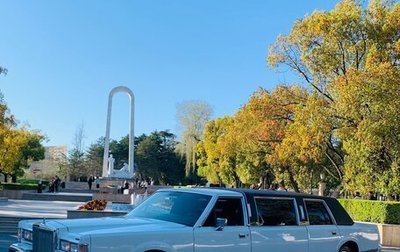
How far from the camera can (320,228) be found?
9.20 m

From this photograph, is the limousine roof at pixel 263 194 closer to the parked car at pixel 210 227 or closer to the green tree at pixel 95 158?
the parked car at pixel 210 227

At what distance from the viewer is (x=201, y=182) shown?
3216 inches

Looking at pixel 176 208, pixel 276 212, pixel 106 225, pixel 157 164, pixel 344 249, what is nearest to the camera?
pixel 106 225

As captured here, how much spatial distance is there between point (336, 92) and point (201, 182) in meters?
59.6

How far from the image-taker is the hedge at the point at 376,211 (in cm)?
1853

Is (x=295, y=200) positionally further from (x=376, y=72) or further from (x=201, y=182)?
(x=201, y=182)

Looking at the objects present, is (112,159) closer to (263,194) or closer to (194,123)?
(194,123)

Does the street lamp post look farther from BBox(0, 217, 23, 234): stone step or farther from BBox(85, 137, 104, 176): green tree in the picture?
BBox(85, 137, 104, 176): green tree

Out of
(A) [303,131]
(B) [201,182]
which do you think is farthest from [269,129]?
(B) [201,182]

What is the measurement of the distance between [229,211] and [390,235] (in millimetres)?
11577

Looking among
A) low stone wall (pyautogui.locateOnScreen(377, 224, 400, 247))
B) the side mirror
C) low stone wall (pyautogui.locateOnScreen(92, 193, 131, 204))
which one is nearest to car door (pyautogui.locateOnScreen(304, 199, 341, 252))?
the side mirror

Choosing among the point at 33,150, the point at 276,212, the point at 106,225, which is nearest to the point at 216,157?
the point at 33,150

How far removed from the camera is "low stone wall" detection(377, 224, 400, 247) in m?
17.8

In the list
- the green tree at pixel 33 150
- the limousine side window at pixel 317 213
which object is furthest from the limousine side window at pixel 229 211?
the green tree at pixel 33 150
